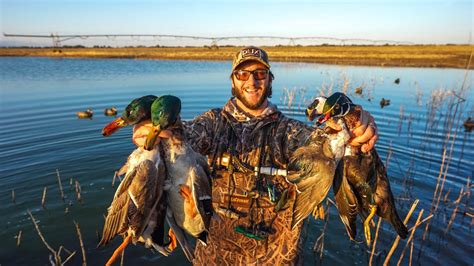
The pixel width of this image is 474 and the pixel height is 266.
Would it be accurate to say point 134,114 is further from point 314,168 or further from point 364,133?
point 364,133

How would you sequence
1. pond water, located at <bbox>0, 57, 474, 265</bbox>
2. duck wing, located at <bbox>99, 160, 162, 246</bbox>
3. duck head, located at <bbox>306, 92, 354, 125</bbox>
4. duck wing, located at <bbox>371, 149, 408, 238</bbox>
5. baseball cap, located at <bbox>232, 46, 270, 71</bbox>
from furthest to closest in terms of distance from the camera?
pond water, located at <bbox>0, 57, 474, 265</bbox>, baseball cap, located at <bbox>232, 46, 270, 71</bbox>, duck wing, located at <bbox>371, 149, 408, 238</bbox>, duck head, located at <bbox>306, 92, 354, 125</bbox>, duck wing, located at <bbox>99, 160, 162, 246</bbox>

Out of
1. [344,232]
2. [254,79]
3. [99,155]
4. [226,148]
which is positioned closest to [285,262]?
[226,148]

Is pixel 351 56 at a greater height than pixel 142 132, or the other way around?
pixel 351 56

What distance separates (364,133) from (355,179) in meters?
0.46

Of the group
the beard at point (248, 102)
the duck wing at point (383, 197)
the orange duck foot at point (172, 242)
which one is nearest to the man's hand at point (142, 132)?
the orange duck foot at point (172, 242)

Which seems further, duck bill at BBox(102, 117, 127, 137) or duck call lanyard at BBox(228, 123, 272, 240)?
duck call lanyard at BBox(228, 123, 272, 240)

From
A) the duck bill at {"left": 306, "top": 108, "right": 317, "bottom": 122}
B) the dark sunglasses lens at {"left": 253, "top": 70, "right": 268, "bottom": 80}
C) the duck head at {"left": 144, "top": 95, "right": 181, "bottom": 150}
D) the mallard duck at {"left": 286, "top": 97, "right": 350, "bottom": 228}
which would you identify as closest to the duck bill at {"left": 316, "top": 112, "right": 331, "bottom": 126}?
the mallard duck at {"left": 286, "top": 97, "right": 350, "bottom": 228}

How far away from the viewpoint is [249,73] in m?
3.81

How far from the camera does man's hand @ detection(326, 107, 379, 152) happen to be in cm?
303

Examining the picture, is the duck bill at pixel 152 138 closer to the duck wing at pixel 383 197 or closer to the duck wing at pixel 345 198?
the duck wing at pixel 345 198

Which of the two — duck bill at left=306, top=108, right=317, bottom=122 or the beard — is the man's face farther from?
duck bill at left=306, top=108, right=317, bottom=122

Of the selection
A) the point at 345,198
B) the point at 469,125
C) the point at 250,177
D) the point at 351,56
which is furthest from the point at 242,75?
the point at 351,56

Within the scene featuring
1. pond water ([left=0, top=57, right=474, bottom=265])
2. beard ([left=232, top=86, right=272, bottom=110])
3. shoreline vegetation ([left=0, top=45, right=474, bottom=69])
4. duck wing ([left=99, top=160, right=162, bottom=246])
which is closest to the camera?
duck wing ([left=99, top=160, right=162, bottom=246])

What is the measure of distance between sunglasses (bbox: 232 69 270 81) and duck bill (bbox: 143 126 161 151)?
1400 millimetres
